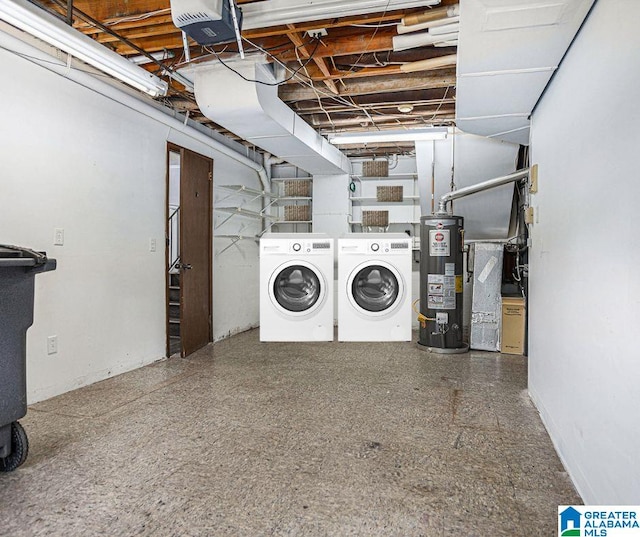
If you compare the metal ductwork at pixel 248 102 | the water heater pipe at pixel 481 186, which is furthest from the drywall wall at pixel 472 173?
the metal ductwork at pixel 248 102

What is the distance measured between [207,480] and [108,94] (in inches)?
119

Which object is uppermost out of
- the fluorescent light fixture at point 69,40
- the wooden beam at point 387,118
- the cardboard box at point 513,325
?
the wooden beam at point 387,118

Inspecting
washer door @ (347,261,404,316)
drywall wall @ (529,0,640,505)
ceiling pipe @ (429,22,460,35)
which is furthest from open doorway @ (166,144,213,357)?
drywall wall @ (529,0,640,505)

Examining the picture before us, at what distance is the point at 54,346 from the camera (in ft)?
10.2

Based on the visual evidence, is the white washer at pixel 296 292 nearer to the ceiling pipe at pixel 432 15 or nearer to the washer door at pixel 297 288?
the washer door at pixel 297 288

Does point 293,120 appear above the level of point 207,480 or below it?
above

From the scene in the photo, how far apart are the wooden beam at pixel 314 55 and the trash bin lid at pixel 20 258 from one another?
1980 mm

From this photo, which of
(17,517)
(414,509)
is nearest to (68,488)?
(17,517)

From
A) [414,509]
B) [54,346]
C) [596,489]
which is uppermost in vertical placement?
[54,346]

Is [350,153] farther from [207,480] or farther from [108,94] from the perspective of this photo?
[207,480]

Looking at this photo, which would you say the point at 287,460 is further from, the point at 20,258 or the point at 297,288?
the point at 297,288

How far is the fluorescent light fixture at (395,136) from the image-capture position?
430cm

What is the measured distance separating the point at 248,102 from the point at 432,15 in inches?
58.6

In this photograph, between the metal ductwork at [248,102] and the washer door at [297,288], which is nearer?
the metal ductwork at [248,102]
